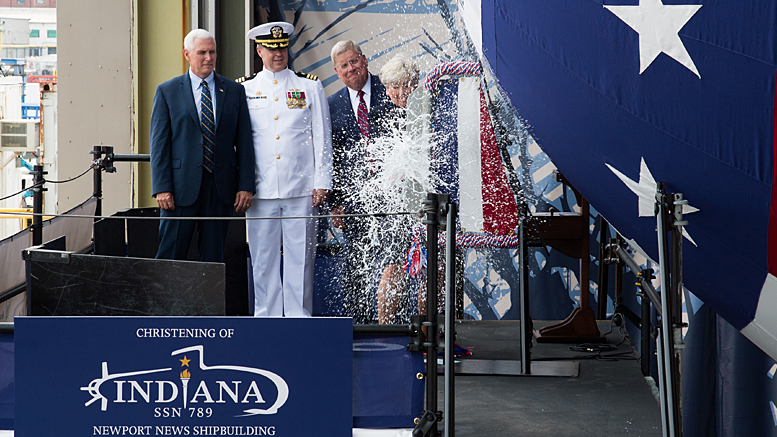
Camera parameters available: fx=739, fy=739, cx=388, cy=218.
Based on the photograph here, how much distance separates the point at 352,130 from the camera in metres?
3.21

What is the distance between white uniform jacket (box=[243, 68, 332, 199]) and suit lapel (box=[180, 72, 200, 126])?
0.82ft

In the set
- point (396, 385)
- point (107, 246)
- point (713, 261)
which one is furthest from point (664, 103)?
point (107, 246)

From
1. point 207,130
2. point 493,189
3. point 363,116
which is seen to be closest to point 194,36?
point 207,130

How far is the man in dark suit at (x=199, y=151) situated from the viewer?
2.97m

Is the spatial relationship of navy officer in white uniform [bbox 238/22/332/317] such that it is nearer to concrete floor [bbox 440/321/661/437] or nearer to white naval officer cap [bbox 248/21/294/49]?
white naval officer cap [bbox 248/21/294/49]

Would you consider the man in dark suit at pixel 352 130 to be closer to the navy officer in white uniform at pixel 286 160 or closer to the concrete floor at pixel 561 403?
the navy officer in white uniform at pixel 286 160

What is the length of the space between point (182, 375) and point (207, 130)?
1.49 metres

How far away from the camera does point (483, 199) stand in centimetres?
306

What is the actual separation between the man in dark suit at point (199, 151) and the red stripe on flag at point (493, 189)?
96cm

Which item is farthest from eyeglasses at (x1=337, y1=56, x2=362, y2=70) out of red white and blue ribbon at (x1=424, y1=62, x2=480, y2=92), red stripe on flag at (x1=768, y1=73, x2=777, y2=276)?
red stripe on flag at (x1=768, y1=73, x2=777, y2=276)

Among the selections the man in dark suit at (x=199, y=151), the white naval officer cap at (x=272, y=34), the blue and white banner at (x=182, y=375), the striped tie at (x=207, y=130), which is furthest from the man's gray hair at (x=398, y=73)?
the blue and white banner at (x=182, y=375)

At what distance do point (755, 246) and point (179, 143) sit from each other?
2.35 metres

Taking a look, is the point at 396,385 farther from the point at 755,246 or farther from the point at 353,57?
the point at 353,57

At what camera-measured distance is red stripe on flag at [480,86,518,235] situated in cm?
294
